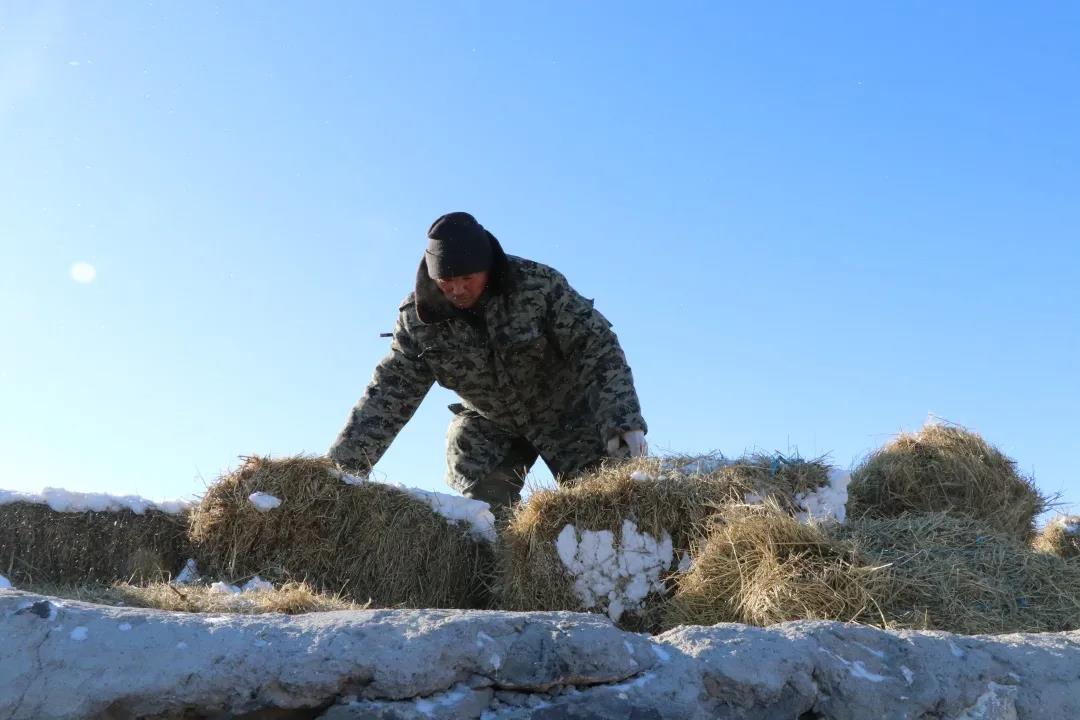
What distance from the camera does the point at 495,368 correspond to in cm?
542

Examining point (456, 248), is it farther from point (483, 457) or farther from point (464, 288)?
point (483, 457)

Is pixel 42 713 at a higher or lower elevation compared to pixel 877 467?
lower

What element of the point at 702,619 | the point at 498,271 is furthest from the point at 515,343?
the point at 702,619

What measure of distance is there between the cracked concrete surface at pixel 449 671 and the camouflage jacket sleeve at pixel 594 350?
9.22 ft

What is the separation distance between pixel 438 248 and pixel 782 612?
263cm

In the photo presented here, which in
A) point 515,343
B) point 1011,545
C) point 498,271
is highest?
point 498,271

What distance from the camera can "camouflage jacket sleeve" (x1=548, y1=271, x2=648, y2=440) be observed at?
195 inches

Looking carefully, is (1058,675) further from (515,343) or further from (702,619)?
(515,343)

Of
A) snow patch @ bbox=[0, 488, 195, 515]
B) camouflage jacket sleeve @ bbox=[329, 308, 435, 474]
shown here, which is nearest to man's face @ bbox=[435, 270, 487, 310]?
camouflage jacket sleeve @ bbox=[329, 308, 435, 474]

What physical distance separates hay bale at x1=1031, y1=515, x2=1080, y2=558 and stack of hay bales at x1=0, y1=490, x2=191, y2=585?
4.53m

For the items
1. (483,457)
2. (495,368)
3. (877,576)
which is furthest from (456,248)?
(877,576)

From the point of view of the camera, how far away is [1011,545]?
12.4 feet

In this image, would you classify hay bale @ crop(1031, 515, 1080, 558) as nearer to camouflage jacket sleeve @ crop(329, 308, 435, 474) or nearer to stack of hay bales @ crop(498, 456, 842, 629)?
stack of hay bales @ crop(498, 456, 842, 629)

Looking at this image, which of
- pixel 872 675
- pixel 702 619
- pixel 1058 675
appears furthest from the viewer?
pixel 702 619
